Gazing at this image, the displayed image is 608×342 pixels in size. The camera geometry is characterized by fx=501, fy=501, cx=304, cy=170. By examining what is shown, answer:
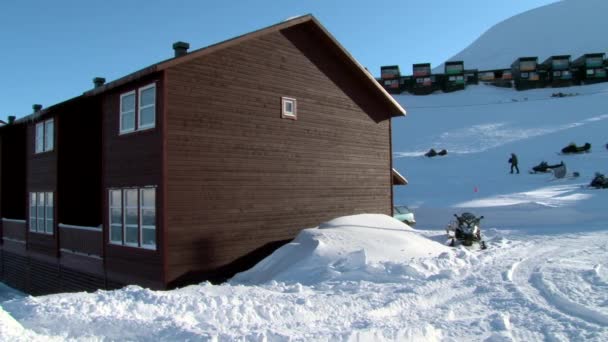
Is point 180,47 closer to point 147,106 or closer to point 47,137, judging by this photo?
point 147,106

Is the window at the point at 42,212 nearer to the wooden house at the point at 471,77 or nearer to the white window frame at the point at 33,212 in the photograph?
the white window frame at the point at 33,212

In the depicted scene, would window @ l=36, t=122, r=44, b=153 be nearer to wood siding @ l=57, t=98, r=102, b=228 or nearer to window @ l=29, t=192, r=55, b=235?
window @ l=29, t=192, r=55, b=235

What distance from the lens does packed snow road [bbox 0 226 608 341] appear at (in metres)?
7.07

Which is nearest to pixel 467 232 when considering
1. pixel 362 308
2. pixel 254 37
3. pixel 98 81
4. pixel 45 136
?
pixel 362 308

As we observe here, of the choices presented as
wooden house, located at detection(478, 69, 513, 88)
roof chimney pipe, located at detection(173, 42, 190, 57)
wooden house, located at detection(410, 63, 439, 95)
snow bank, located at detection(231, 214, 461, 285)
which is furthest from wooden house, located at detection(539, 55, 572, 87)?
roof chimney pipe, located at detection(173, 42, 190, 57)

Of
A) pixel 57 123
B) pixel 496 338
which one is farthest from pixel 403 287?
pixel 57 123

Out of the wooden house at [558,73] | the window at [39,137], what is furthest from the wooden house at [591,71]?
the window at [39,137]

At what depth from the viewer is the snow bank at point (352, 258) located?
11.6 metres

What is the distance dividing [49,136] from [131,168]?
664 centimetres

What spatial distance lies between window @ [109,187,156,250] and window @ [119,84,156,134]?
1.72 metres

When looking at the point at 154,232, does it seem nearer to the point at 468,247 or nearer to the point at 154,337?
the point at 154,337

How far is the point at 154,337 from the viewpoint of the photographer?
6.83 m

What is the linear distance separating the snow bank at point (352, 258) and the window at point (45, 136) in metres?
9.46

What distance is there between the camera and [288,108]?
15945mm
